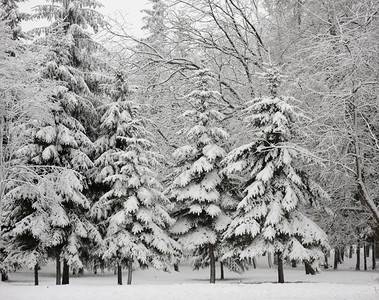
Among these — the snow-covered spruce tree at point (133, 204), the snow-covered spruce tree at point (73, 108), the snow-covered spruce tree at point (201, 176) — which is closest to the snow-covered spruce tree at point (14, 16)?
the snow-covered spruce tree at point (73, 108)

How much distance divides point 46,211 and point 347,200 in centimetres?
1406

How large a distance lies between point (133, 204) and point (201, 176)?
3.62 m

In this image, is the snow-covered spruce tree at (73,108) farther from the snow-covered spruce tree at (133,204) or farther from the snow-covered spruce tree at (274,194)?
the snow-covered spruce tree at (274,194)

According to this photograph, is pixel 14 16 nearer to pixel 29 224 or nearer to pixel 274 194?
pixel 29 224

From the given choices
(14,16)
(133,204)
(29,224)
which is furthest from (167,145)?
(14,16)

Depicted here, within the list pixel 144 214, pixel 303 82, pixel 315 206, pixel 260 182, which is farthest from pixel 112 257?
pixel 303 82

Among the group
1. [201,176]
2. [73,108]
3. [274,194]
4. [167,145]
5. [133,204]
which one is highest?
[73,108]

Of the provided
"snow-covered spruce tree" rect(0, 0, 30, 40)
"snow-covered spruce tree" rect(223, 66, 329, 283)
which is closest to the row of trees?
"snow-covered spruce tree" rect(223, 66, 329, 283)

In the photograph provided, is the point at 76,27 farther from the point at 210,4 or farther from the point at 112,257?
the point at 112,257

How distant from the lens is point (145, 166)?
21.0 meters

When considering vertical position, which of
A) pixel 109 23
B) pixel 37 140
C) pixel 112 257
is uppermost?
pixel 109 23

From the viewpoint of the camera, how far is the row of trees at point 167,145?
54.3ft

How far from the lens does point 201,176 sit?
20797 millimetres

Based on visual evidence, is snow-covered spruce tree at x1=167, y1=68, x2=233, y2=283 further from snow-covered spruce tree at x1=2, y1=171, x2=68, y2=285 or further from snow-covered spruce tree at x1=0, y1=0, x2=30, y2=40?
snow-covered spruce tree at x1=0, y1=0, x2=30, y2=40
